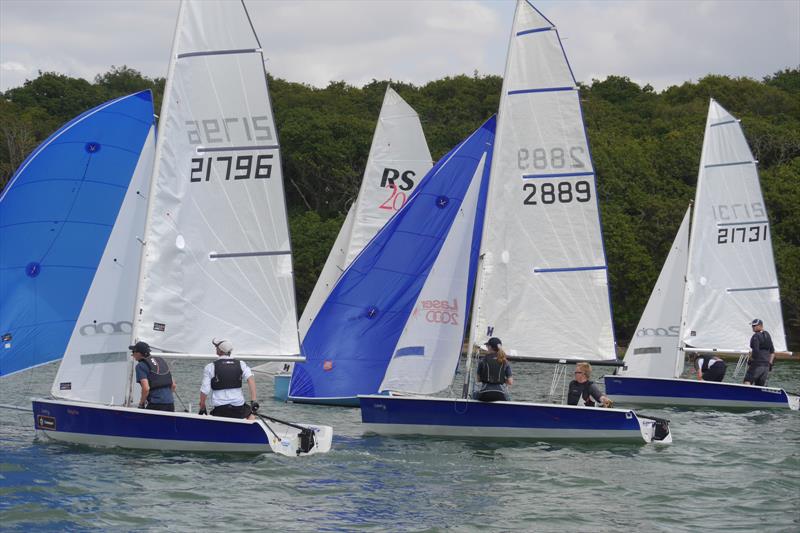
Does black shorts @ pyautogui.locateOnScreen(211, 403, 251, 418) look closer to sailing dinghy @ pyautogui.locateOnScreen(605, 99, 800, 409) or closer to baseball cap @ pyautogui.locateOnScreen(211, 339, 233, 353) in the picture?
baseball cap @ pyautogui.locateOnScreen(211, 339, 233, 353)

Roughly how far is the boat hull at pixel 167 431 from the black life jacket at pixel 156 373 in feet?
1.78

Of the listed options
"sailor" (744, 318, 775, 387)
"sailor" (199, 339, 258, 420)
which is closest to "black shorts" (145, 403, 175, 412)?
"sailor" (199, 339, 258, 420)

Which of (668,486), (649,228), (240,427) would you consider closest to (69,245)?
(240,427)

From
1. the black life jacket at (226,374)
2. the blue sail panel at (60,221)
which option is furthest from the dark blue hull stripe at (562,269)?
the blue sail panel at (60,221)

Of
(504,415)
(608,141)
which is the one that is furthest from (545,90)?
(608,141)

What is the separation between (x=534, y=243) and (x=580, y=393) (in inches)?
102

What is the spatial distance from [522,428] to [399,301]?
384 centimetres

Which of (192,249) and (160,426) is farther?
(192,249)

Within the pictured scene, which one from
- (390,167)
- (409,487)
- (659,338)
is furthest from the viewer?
(659,338)

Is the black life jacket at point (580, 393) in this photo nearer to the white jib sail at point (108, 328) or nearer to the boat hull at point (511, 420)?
the boat hull at point (511, 420)

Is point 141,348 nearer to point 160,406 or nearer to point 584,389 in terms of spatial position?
point 160,406

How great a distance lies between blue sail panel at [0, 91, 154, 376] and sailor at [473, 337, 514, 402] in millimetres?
A: 6091

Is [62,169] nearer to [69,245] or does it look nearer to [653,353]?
[69,245]

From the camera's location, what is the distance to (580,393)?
19.0 metres
